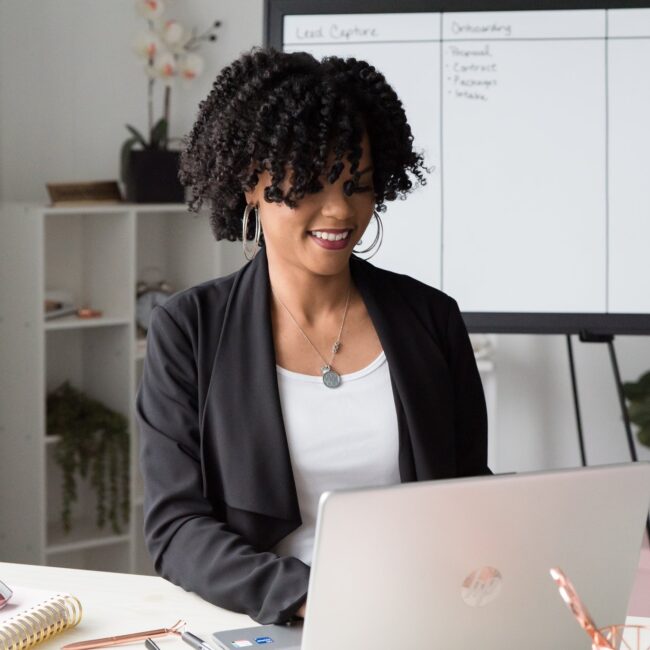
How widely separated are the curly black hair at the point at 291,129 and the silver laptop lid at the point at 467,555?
630mm

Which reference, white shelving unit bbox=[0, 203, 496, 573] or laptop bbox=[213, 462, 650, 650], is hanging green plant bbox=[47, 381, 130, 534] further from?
laptop bbox=[213, 462, 650, 650]

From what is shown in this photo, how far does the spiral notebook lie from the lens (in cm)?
123

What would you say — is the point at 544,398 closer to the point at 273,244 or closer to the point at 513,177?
the point at 513,177

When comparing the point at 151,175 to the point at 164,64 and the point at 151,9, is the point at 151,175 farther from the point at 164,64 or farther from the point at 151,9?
the point at 151,9

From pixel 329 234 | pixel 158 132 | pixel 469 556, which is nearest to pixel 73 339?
pixel 158 132

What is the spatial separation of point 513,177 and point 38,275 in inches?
52.4

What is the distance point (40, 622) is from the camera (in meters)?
1.26

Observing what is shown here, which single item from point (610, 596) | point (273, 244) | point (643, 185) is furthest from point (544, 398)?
point (610, 596)

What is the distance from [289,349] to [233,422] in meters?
0.16

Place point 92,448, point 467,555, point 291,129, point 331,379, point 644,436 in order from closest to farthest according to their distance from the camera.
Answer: point 467,555 → point 291,129 → point 331,379 → point 644,436 → point 92,448

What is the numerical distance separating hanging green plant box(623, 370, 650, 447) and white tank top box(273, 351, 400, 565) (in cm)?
149

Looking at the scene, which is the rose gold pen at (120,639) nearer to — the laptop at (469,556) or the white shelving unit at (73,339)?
the laptop at (469,556)

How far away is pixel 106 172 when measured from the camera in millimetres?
3395

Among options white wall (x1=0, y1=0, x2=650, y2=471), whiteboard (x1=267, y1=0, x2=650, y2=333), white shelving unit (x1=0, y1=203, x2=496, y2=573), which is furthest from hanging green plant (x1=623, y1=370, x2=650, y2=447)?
whiteboard (x1=267, y1=0, x2=650, y2=333)
